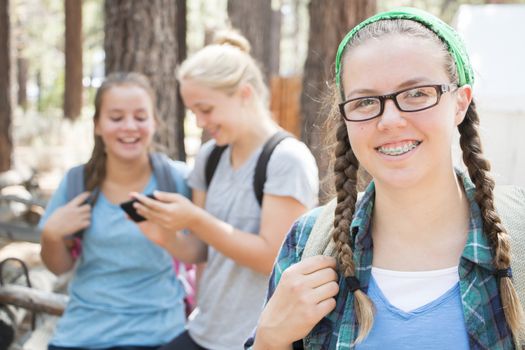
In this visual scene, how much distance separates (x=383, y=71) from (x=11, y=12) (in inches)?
503

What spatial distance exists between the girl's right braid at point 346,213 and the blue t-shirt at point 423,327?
1.2 inches

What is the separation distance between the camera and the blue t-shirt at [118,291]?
3.11 metres

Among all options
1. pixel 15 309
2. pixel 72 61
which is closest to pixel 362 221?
pixel 15 309

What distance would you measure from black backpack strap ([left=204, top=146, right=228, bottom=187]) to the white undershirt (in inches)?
58.1

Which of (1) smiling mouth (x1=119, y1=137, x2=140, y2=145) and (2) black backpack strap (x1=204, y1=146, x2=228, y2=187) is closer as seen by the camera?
(2) black backpack strap (x1=204, y1=146, x2=228, y2=187)

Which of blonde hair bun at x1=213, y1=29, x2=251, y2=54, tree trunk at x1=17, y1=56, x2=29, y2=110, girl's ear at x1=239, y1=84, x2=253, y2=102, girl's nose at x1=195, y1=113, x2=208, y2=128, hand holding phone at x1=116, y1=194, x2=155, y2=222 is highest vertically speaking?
blonde hair bun at x1=213, y1=29, x2=251, y2=54

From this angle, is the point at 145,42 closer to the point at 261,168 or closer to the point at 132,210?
the point at 132,210

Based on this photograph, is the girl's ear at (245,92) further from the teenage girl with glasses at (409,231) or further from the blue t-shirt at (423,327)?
the blue t-shirt at (423,327)

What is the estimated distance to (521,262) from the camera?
155 centimetres

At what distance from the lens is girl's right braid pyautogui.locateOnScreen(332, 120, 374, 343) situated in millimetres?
1616

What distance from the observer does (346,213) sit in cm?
180

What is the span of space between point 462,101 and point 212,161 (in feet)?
5.02

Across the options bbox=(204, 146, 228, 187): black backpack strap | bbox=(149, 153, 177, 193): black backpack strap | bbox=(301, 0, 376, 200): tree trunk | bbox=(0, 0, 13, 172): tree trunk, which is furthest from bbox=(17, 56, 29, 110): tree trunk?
bbox=(204, 146, 228, 187): black backpack strap

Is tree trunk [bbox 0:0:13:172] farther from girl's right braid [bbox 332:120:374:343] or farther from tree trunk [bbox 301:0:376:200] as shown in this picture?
girl's right braid [bbox 332:120:374:343]
